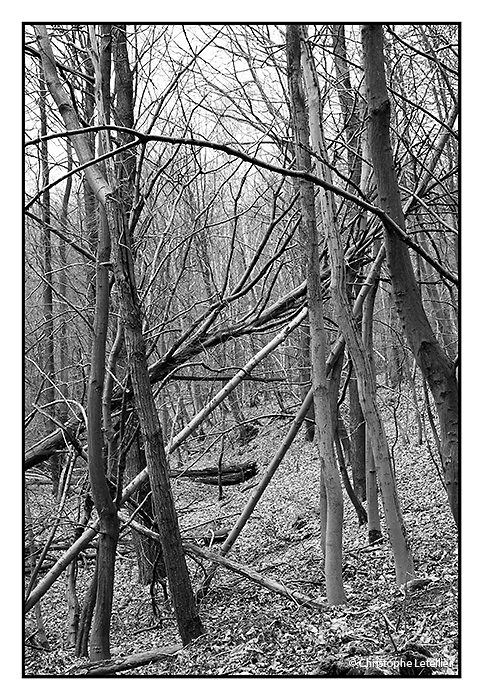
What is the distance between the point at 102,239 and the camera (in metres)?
3.32

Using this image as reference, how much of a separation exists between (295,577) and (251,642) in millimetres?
1750

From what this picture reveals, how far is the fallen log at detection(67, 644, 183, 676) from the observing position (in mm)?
2857

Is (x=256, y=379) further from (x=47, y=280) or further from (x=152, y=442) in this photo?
(x=47, y=280)

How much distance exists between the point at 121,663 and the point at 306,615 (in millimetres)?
934

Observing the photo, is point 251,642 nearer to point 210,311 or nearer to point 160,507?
point 160,507

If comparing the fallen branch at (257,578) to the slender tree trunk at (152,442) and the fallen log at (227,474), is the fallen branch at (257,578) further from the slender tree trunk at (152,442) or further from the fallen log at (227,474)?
the fallen log at (227,474)

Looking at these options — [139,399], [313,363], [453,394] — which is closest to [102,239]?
[139,399]

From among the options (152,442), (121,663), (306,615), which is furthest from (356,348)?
(121,663)

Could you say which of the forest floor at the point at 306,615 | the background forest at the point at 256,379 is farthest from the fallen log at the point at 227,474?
the background forest at the point at 256,379

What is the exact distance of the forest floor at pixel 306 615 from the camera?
2.46 meters

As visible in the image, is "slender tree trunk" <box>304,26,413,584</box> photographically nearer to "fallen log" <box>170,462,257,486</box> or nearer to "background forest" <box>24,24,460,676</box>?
"background forest" <box>24,24,460,676</box>

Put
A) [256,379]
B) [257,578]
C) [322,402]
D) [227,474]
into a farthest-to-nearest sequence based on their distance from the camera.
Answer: [227,474], [256,379], [257,578], [322,402]

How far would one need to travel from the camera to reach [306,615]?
10.3ft

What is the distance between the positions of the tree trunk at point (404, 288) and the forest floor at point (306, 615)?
707 mm
